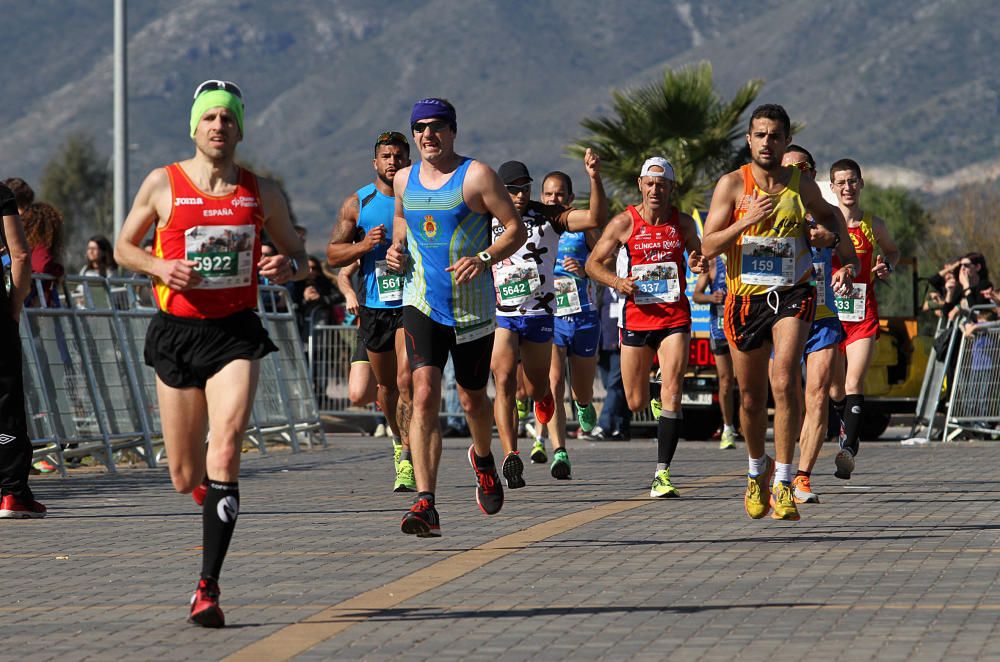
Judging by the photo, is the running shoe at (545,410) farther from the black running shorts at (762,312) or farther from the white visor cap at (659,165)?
the black running shorts at (762,312)

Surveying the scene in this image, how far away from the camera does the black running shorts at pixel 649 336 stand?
1321 centimetres

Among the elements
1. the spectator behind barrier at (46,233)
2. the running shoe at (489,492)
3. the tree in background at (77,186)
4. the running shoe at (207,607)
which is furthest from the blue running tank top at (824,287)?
the tree in background at (77,186)

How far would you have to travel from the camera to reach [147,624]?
736 centimetres

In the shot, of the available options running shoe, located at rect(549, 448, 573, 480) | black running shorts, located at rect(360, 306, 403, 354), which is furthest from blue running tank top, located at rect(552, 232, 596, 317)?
black running shorts, located at rect(360, 306, 403, 354)

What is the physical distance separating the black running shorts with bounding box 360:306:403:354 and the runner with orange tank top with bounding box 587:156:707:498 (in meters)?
1.59

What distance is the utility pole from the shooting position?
1051 inches

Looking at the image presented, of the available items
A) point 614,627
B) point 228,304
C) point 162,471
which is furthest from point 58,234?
point 614,627

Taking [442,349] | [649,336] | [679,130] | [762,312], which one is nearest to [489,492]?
[442,349]

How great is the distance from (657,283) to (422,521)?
417cm

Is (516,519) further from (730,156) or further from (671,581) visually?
(730,156)

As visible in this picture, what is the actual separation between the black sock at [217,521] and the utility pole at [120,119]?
19382mm

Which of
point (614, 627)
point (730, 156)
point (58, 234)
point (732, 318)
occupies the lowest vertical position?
point (614, 627)

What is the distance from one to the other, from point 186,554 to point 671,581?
8.19ft

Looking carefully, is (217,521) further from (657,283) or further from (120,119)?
(120,119)
